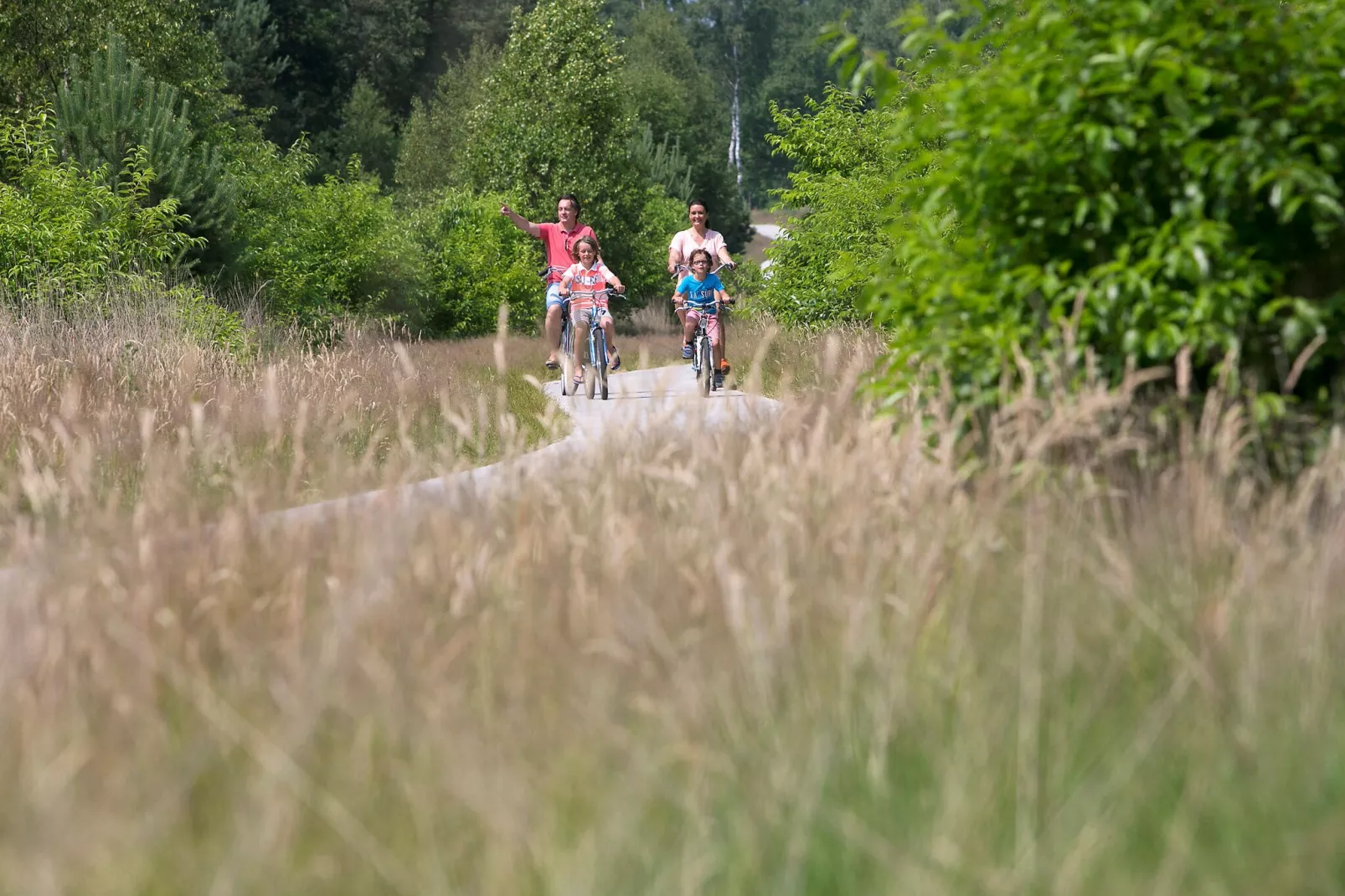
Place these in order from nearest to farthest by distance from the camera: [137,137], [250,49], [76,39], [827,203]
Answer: [827,203] < [137,137] < [76,39] < [250,49]

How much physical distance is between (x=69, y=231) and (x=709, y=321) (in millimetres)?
7000

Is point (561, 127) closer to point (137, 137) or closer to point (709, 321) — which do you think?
point (137, 137)

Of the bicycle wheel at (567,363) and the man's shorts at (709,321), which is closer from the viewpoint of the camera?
the bicycle wheel at (567,363)

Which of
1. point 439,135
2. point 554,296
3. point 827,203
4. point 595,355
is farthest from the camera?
point 439,135

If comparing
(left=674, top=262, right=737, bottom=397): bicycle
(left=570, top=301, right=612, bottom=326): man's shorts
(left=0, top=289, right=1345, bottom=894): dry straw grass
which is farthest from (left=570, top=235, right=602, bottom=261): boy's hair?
(left=0, top=289, right=1345, bottom=894): dry straw grass

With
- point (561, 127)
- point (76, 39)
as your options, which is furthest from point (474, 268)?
point (76, 39)

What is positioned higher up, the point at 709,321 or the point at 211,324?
the point at 709,321

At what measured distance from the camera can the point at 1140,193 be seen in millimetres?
4605

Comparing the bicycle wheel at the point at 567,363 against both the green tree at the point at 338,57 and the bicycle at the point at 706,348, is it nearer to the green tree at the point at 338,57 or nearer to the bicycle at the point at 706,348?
the bicycle at the point at 706,348

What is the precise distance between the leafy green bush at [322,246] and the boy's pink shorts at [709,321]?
14.5 meters

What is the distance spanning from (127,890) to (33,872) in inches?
6.4

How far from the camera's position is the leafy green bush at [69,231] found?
15125mm

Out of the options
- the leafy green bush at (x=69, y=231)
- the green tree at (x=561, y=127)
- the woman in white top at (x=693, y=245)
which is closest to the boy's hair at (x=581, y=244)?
the woman in white top at (x=693, y=245)

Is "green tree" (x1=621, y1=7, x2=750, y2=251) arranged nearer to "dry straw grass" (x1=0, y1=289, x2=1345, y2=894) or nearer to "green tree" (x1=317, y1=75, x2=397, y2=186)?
"green tree" (x1=317, y1=75, x2=397, y2=186)
